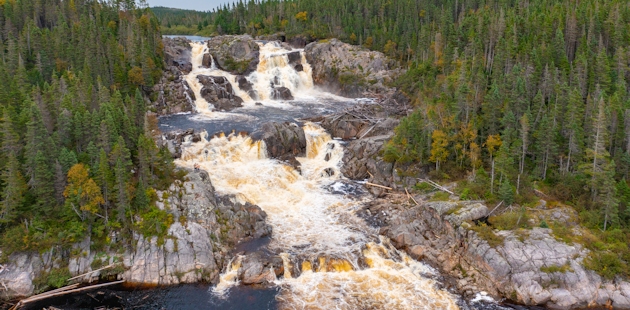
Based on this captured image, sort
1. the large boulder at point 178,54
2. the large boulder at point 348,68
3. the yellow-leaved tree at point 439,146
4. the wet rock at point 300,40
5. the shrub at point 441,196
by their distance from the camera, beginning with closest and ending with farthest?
the shrub at point 441,196 → the yellow-leaved tree at point 439,146 → the large boulder at point 178,54 → the large boulder at point 348,68 → the wet rock at point 300,40

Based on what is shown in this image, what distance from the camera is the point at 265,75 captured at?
117 m

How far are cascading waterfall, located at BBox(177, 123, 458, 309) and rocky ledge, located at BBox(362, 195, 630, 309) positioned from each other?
2.86m

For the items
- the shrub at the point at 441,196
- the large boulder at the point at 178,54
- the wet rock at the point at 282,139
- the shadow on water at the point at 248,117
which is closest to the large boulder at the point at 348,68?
the shadow on water at the point at 248,117

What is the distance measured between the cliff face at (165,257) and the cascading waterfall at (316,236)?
10.0ft

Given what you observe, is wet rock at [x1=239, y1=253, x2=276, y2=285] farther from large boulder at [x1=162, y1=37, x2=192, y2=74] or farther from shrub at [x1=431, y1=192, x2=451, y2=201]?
large boulder at [x1=162, y1=37, x2=192, y2=74]

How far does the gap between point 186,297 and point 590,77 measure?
74764 mm

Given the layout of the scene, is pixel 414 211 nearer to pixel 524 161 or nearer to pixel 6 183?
pixel 524 161

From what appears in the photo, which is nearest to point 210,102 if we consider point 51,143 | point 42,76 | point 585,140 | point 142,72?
point 142,72

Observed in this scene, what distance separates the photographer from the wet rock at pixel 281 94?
363 ft

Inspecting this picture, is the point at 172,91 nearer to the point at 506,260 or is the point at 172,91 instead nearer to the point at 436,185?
the point at 436,185

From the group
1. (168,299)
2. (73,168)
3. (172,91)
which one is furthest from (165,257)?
(172,91)

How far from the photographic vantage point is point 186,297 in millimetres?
40656

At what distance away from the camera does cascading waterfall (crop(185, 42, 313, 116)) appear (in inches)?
4230

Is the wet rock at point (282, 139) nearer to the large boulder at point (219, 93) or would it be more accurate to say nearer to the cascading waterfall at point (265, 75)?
the large boulder at point (219, 93)
